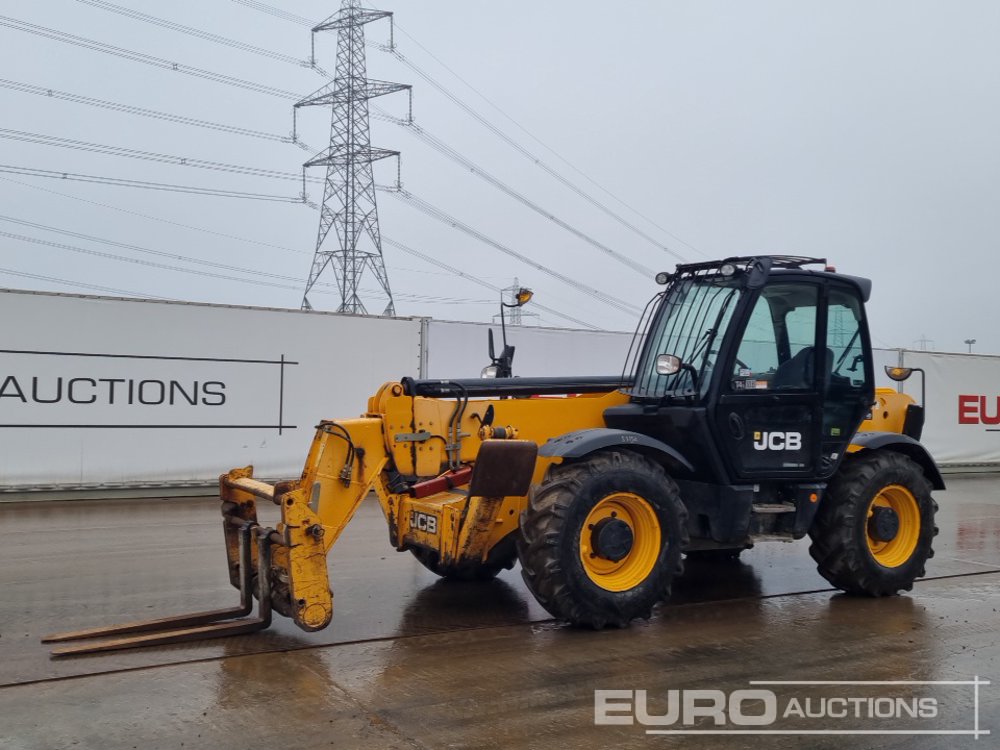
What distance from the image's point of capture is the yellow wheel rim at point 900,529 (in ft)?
24.8

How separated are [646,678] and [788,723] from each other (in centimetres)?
84

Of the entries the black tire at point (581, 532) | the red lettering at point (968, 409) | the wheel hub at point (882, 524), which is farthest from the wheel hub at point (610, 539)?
the red lettering at point (968, 409)

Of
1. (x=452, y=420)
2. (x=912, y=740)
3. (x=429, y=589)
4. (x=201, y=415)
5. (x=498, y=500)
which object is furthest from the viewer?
(x=201, y=415)

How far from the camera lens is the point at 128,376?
13070 millimetres

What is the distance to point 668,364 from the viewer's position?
647 cm

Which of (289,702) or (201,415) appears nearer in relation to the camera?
(289,702)

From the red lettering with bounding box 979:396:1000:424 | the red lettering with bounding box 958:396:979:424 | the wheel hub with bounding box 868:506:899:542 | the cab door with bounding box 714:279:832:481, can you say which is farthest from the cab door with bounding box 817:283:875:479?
the red lettering with bounding box 979:396:1000:424

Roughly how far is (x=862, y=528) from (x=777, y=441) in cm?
101

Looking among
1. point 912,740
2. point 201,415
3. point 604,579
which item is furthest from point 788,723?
point 201,415

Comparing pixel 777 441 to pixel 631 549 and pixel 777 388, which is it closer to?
pixel 777 388

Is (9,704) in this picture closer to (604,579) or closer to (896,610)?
(604,579)

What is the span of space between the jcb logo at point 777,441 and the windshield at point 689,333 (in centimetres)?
56

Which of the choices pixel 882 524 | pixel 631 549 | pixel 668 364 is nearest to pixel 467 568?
pixel 631 549
